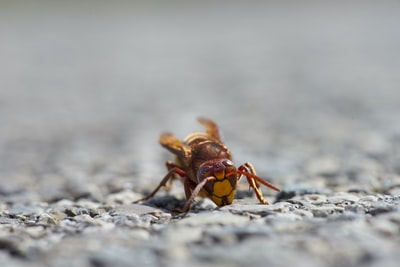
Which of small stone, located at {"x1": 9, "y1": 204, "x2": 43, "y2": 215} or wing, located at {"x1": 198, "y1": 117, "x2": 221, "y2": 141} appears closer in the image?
small stone, located at {"x1": 9, "y1": 204, "x2": 43, "y2": 215}

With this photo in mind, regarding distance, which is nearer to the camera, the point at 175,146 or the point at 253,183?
the point at 253,183

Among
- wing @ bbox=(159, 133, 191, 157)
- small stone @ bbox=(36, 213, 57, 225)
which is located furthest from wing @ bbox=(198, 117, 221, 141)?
small stone @ bbox=(36, 213, 57, 225)

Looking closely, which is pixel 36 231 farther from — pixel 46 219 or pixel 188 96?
pixel 188 96

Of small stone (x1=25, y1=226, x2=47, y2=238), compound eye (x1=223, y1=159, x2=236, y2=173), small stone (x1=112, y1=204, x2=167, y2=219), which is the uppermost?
compound eye (x1=223, y1=159, x2=236, y2=173)

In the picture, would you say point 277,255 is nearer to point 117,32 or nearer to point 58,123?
point 58,123

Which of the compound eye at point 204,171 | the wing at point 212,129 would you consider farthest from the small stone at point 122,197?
the compound eye at point 204,171

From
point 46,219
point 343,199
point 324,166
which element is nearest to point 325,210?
point 343,199

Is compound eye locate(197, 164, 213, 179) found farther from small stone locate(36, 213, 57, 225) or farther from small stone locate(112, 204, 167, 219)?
small stone locate(36, 213, 57, 225)
